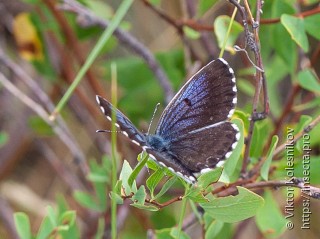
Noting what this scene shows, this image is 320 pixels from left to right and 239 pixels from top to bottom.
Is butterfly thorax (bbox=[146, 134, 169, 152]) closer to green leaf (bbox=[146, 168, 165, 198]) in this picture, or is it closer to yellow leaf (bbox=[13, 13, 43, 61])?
green leaf (bbox=[146, 168, 165, 198])

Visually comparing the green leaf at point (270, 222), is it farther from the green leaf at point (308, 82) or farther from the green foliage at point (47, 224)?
the green foliage at point (47, 224)

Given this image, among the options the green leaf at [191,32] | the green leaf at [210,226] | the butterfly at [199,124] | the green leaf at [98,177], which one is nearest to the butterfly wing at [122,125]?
the butterfly at [199,124]

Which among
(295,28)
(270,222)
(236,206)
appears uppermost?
(295,28)

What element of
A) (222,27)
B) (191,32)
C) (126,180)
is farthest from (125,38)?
(126,180)

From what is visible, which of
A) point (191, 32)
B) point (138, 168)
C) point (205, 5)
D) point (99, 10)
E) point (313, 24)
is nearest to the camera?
point (138, 168)

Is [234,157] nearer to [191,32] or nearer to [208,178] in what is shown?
[208,178]

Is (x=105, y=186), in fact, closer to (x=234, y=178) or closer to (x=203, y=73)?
(x=234, y=178)
